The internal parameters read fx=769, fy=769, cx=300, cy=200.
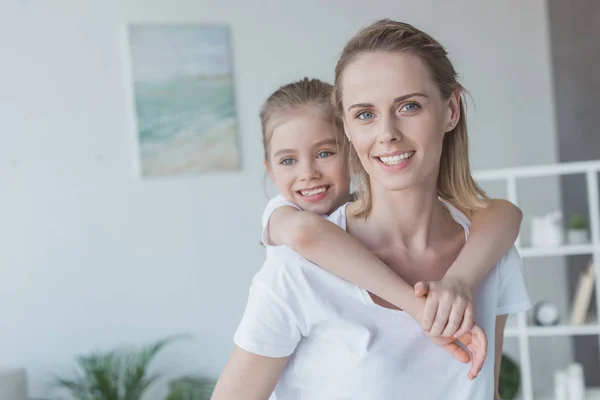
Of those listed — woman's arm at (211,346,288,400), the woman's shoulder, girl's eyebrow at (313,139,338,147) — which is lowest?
woman's arm at (211,346,288,400)

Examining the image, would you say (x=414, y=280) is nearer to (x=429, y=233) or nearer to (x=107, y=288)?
(x=429, y=233)

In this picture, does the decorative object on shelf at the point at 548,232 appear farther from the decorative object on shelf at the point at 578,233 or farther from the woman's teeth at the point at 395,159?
the woman's teeth at the point at 395,159

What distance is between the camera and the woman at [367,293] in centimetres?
111

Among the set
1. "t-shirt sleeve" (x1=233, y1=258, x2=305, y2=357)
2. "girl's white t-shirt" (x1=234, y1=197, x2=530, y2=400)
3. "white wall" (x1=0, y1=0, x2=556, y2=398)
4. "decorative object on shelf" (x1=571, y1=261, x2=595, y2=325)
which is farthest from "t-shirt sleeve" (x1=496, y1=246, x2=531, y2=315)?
"white wall" (x1=0, y1=0, x2=556, y2=398)

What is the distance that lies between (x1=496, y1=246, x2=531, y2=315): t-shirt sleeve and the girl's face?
0.47m

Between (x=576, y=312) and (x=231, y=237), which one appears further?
(x=231, y=237)

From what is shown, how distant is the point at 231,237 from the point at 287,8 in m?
1.39

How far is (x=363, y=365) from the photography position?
3.67 ft

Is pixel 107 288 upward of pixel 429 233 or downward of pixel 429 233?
downward

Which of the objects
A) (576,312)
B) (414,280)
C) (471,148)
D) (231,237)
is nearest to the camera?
(414,280)

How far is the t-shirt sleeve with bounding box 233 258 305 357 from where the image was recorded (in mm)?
1086

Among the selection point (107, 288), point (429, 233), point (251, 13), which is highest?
point (251, 13)

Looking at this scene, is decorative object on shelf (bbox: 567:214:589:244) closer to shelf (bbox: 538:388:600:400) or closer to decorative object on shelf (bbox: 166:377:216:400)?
shelf (bbox: 538:388:600:400)

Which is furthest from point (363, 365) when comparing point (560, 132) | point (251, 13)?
point (560, 132)
